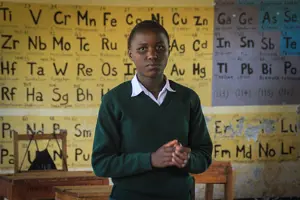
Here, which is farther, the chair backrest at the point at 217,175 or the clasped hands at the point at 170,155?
the chair backrest at the point at 217,175

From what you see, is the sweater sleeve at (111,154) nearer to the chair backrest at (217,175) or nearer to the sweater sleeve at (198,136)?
the sweater sleeve at (198,136)

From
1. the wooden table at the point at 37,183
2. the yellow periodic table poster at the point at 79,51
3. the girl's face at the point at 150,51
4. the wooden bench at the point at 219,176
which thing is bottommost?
the wooden table at the point at 37,183

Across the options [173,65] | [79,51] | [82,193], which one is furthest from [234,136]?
[82,193]

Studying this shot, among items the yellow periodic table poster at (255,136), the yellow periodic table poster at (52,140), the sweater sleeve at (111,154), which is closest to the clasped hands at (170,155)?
the sweater sleeve at (111,154)

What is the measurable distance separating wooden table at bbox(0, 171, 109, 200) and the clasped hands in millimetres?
2451

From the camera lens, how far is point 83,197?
3.36m

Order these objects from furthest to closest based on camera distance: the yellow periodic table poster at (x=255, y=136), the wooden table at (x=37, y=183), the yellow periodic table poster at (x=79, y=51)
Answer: the yellow periodic table poster at (x=255, y=136), the yellow periodic table poster at (x=79, y=51), the wooden table at (x=37, y=183)

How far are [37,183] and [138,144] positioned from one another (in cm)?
239

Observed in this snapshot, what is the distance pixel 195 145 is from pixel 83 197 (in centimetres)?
168

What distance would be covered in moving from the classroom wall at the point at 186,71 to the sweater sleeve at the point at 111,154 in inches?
141

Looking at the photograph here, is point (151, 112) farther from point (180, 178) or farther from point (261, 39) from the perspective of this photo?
point (261, 39)

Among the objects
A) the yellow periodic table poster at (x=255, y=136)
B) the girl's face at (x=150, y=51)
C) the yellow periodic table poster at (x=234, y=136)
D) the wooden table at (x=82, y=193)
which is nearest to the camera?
the girl's face at (x=150, y=51)

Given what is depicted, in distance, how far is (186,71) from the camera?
5.51m

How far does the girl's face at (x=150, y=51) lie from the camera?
1739 mm
